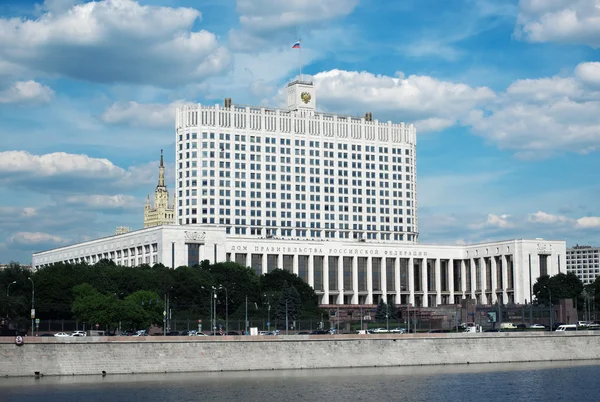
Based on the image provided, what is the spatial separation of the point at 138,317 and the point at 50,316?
2160 cm

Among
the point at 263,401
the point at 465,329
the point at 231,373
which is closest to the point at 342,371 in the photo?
the point at 231,373

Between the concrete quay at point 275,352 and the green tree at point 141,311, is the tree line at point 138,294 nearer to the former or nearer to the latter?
the green tree at point 141,311

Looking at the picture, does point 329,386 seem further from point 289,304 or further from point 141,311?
point 289,304

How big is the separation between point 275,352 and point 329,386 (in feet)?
72.0

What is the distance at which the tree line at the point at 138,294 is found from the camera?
139 m

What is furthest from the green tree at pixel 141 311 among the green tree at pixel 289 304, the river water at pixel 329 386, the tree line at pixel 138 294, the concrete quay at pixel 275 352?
the green tree at pixel 289 304

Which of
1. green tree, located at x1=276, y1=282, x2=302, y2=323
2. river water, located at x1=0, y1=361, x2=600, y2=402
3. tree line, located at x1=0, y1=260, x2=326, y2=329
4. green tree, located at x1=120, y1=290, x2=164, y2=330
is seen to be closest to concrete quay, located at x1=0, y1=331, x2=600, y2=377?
river water, located at x1=0, y1=361, x2=600, y2=402

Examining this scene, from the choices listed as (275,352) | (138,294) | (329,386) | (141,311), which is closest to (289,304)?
(138,294)

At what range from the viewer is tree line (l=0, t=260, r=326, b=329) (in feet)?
457

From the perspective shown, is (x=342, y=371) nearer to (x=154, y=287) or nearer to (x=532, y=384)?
(x=532, y=384)

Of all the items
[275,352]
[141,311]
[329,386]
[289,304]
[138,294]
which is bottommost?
[329,386]

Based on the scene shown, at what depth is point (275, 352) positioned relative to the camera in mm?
123750

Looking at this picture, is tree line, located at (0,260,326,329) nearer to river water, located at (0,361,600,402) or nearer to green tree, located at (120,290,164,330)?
green tree, located at (120,290,164,330)

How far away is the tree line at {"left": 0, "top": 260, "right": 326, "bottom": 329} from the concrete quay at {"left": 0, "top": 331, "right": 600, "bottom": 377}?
21.6 m
